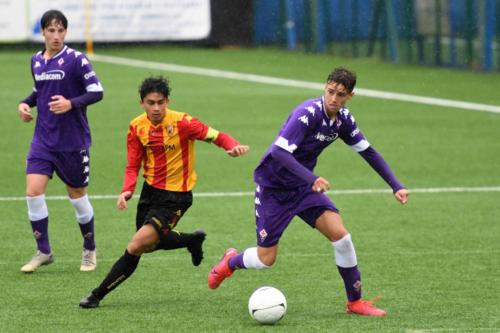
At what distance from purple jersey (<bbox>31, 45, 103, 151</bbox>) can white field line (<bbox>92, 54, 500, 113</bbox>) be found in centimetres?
1320

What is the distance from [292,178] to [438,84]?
705 inches

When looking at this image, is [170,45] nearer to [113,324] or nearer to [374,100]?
[374,100]

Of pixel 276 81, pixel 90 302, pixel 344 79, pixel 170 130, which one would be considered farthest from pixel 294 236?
pixel 276 81

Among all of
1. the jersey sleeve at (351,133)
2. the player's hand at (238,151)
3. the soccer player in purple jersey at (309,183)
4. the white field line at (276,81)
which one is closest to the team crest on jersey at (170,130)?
the player's hand at (238,151)

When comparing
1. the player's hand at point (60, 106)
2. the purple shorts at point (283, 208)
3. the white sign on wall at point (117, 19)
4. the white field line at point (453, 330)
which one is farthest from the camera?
the white sign on wall at point (117, 19)

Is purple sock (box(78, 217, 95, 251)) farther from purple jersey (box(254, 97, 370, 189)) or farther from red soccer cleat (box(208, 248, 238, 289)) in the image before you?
purple jersey (box(254, 97, 370, 189))

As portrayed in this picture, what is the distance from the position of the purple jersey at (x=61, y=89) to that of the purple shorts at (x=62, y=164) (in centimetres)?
6

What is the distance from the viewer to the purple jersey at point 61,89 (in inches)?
414

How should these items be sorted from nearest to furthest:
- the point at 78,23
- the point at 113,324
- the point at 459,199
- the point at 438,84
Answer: the point at 113,324 < the point at 459,199 < the point at 438,84 < the point at 78,23

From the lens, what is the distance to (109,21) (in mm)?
34344

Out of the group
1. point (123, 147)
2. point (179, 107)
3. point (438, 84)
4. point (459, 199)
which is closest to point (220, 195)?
point (459, 199)

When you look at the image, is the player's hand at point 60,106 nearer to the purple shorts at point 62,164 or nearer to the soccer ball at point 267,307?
the purple shorts at point 62,164

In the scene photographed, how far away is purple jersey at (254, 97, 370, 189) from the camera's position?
28.9 ft

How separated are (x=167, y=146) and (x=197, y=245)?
1.21 metres
